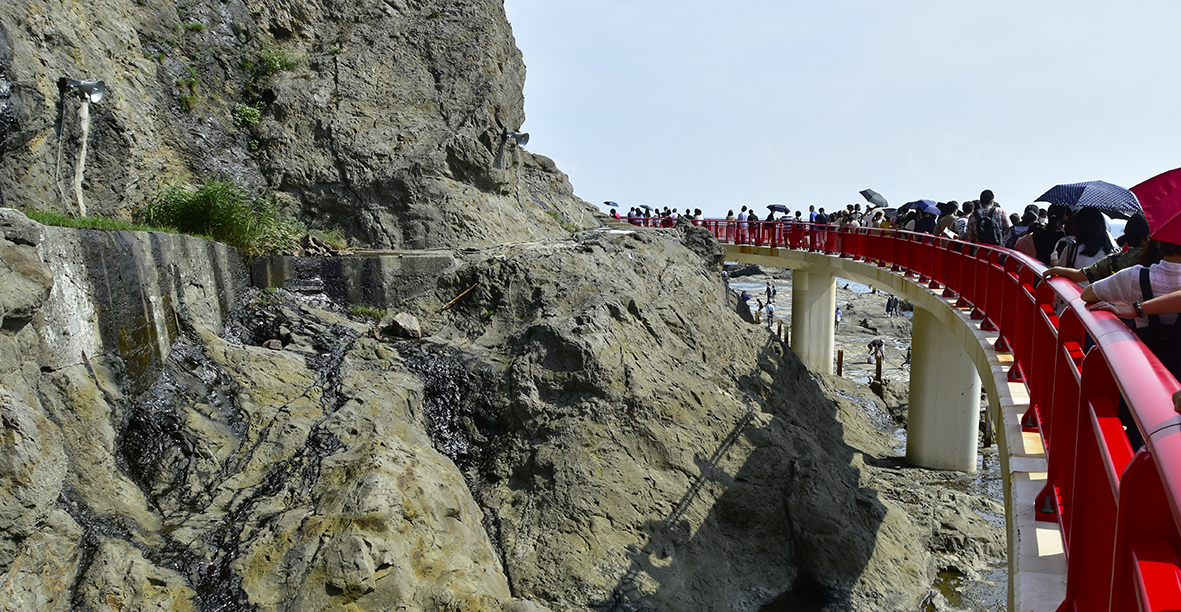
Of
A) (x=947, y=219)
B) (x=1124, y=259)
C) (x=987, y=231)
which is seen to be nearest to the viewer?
(x=1124, y=259)

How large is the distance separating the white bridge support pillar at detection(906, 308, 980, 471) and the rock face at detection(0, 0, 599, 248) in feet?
26.7

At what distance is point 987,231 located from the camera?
11.5m

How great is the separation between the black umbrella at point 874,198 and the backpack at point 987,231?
15.1 m

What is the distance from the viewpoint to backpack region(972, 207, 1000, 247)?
37.7 ft

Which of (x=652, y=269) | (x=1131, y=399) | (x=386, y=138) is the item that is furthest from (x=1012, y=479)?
(x=386, y=138)

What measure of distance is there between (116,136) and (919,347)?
49.0 ft

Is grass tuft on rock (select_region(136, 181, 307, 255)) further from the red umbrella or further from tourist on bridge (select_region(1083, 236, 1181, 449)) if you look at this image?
the red umbrella

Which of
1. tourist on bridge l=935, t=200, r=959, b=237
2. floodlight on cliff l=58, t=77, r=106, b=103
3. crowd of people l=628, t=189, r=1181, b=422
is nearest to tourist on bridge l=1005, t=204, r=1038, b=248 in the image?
crowd of people l=628, t=189, r=1181, b=422

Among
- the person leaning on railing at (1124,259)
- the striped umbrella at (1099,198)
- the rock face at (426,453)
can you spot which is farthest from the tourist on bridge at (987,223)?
the person leaning on railing at (1124,259)

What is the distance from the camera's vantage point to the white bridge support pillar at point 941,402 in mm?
16266

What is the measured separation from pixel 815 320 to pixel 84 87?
73.6 feet

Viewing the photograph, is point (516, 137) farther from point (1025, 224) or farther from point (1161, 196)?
point (1161, 196)

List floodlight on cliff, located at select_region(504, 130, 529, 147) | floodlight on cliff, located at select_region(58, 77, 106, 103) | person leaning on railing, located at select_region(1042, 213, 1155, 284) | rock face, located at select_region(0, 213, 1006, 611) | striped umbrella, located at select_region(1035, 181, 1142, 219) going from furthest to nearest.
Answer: floodlight on cliff, located at select_region(504, 130, 529, 147)
floodlight on cliff, located at select_region(58, 77, 106, 103)
striped umbrella, located at select_region(1035, 181, 1142, 219)
rock face, located at select_region(0, 213, 1006, 611)
person leaning on railing, located at select_region(1042, 213, 1155, 284)

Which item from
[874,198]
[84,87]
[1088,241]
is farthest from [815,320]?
[84,87]
